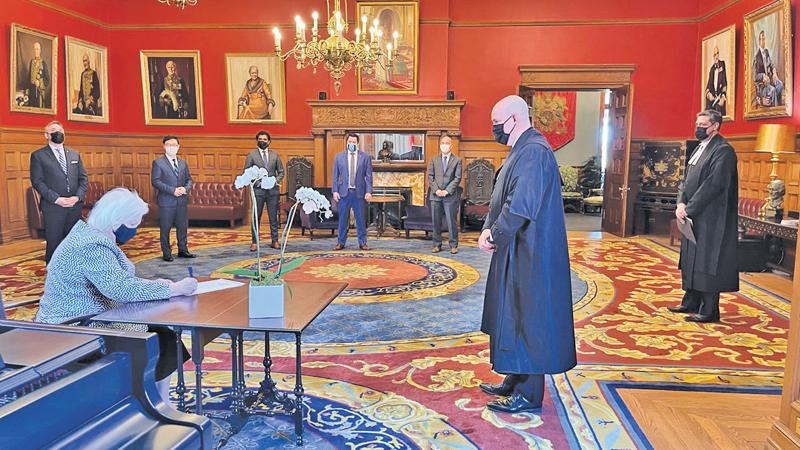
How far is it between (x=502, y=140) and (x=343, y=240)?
5670mm

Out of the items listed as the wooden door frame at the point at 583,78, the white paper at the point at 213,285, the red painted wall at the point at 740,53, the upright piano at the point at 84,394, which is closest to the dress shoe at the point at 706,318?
the red painted wall at the point at 740,53

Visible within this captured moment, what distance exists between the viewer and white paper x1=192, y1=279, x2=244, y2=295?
2959 millimetres

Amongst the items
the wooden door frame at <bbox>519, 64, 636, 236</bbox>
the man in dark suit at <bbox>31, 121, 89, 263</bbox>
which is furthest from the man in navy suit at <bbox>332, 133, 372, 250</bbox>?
the wooden door frame at <bbox>519, 64, 636, 236</bbox>

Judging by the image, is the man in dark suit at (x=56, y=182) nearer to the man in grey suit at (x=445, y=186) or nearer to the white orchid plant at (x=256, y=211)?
the man in grey suit at (x=445, y=186)

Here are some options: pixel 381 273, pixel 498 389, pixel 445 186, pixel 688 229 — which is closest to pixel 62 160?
pixel 381 273

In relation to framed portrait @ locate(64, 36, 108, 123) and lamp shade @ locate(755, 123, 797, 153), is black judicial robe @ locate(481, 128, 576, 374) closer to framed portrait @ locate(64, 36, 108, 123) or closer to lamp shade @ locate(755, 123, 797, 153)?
lamp shade @ locate(755, 123, 797, 153)

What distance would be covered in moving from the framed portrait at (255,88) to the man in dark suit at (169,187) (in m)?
3.95

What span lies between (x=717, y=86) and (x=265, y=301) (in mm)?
9392

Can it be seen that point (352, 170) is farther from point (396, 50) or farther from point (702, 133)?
point (702, 133)

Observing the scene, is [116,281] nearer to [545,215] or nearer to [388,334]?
[545,215]

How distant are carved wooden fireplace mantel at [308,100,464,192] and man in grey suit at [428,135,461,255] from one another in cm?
236

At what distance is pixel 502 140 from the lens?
10.5 ft

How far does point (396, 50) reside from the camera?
10.4m

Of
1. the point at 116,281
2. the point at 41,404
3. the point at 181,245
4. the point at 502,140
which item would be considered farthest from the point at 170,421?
the point at 181,245
